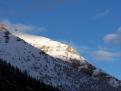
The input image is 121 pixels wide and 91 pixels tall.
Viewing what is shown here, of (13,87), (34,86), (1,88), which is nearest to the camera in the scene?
(1,88)

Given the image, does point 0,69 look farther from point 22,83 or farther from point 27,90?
point 27,90

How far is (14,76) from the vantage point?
65.7 metres

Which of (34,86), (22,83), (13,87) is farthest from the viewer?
(34,86)

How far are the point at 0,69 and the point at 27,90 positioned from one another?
9.64 meters

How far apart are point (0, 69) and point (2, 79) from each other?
9823mm

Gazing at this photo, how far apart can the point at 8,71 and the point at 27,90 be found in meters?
9.30

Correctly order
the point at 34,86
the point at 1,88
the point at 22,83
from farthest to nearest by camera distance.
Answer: the point at 34,86, the point at 22,83, the point at 1,88

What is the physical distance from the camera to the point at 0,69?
67500 millimetres

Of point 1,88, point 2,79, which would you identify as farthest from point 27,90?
point 1,88

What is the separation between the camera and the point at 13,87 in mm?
55938

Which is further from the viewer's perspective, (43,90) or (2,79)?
(43,90)

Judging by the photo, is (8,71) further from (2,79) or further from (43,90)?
(2,79)

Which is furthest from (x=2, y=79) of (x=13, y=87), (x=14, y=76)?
(x=14, y=76)

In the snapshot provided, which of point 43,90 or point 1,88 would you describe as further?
point 43,90
